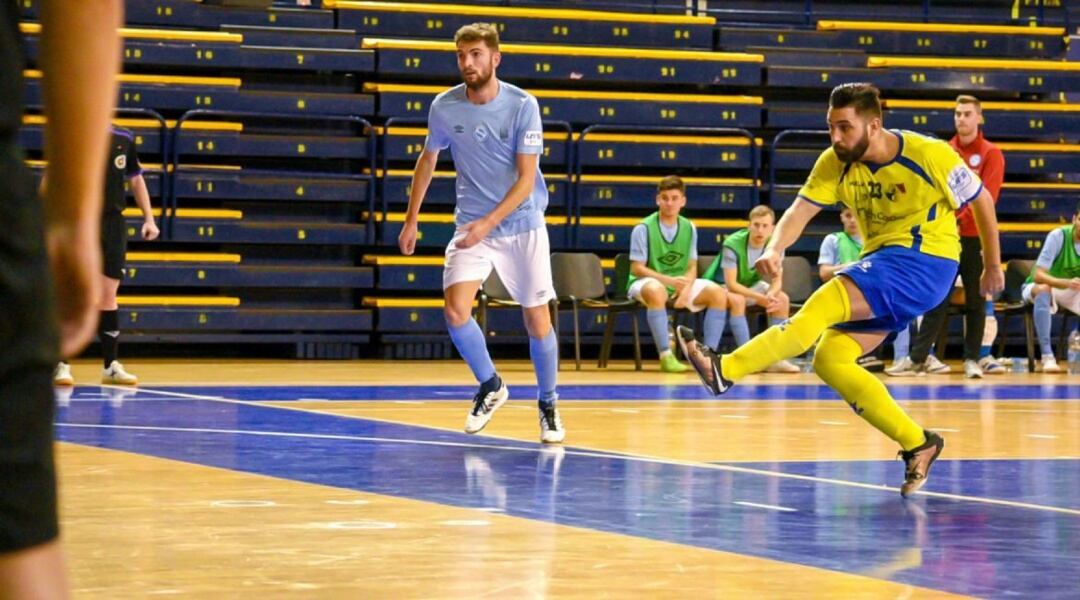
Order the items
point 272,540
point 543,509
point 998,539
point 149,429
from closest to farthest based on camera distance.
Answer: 1. point 272,540
2. point 998,539
3. point 543,509
4. point 149,429

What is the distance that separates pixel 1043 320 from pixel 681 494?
31.4 feet

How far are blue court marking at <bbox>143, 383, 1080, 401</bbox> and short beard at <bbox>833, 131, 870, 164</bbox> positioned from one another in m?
4.37

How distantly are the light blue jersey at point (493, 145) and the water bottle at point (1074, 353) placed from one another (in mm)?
8213

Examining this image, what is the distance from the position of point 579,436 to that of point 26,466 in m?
6.43

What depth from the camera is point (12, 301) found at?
143 centimetres

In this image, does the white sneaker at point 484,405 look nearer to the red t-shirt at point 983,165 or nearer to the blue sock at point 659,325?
the blue sock at point 659,325

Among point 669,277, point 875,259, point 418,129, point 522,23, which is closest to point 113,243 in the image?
point 669,277

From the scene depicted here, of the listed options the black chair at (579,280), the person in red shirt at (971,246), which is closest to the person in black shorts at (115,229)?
the black chair at (579,280)

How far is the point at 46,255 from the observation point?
145cm

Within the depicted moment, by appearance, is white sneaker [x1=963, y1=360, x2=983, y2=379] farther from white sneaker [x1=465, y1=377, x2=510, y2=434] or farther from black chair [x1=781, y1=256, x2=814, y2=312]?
white sneaker [x1=465, y1=377, x2=510, y2=434]

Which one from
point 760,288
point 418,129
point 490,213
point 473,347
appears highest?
point 418,129

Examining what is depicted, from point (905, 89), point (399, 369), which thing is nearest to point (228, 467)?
point (399, 369)

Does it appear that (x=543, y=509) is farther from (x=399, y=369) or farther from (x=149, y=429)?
(x=399, y=369)

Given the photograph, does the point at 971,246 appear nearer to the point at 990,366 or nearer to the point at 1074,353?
the point at 990,366
